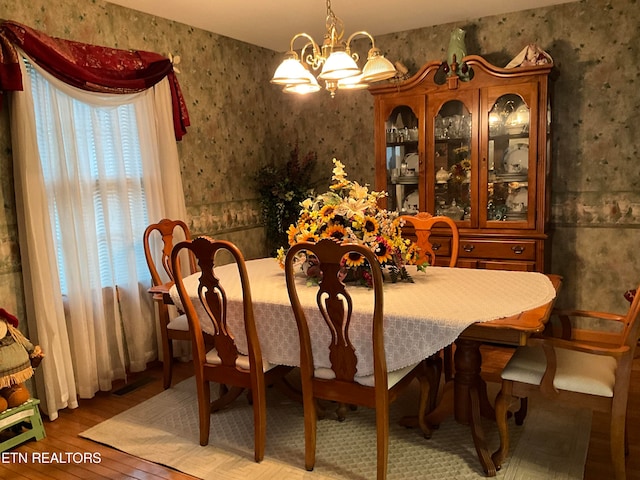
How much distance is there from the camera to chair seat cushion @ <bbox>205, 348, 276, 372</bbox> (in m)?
2.37

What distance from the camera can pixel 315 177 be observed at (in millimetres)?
4816

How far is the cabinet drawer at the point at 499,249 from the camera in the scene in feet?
11.8

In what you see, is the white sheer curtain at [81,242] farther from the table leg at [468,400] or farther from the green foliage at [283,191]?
the table leg at [468,400]

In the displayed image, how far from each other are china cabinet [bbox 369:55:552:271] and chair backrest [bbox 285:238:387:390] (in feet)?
6.29

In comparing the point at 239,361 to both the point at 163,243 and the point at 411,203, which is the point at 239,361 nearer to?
the point at 163,243

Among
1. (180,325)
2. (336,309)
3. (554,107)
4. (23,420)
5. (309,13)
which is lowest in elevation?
(23,420)

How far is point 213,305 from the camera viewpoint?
2311mm

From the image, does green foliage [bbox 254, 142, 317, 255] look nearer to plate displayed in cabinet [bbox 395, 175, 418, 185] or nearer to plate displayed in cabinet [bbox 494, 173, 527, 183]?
Answer: plate displayed in cabinet [bbox 395, 175, 418, 185]

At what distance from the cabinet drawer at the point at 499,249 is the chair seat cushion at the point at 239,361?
6.40ft

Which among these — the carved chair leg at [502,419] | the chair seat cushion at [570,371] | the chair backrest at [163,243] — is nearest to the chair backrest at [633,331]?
the chair seat cushion at [570,371]

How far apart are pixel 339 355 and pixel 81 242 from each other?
1821 millimetres

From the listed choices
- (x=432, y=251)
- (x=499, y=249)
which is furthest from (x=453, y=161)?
(x=432, y=251)

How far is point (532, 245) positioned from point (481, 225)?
1.22 feet

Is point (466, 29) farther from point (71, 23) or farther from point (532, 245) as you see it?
point (71, 23)
